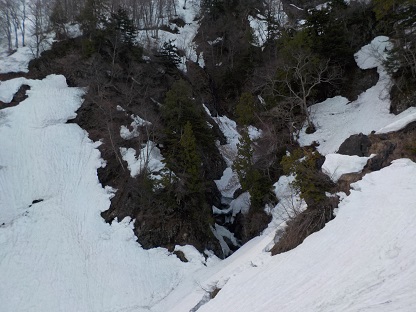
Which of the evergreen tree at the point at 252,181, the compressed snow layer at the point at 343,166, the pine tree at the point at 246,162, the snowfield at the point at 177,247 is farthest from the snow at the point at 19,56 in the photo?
the compressed snow layer at the point at 343,166

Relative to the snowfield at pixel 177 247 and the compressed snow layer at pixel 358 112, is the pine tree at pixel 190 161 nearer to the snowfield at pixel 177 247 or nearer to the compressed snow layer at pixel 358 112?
the snowfield at pixel 177 247

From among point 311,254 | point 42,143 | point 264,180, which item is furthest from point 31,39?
point 311,254

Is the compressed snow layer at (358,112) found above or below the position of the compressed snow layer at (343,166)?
above

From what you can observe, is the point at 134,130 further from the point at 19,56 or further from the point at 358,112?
the point at 19,56

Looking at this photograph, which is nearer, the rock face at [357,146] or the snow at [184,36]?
the rock face at [357,146]

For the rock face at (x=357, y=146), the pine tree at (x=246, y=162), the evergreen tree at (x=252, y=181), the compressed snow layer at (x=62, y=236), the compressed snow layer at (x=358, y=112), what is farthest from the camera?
the compressed snow layer at (x=358, y=112)

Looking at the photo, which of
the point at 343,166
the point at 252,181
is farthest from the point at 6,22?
the point at 343,166

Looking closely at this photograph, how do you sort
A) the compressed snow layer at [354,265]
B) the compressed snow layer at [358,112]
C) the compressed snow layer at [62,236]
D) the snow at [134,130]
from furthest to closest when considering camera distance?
the snow at [134,130], the compressed snow layer at [358,112], the compressed snow layer at [62,236], the compressed snow layer at [354,265]
